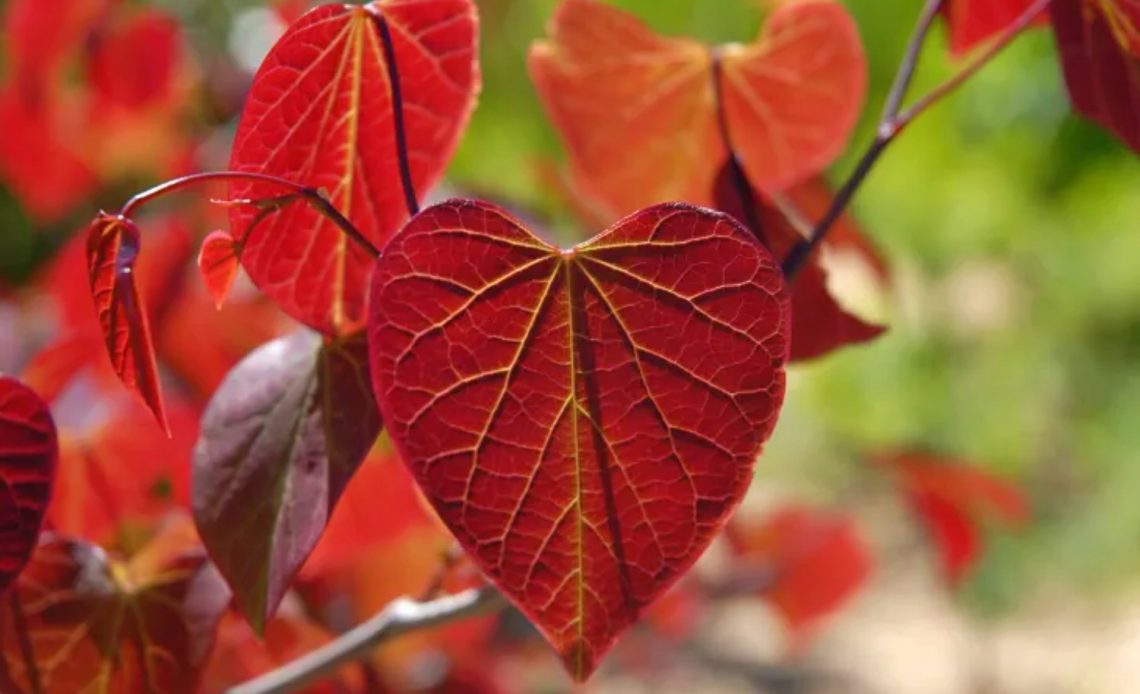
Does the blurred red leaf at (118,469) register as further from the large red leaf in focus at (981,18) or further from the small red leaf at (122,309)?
the large red leaf in focus at (981,18)

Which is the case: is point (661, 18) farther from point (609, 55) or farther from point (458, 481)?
point (458, 481)

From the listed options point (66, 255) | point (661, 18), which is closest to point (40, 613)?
point (66, 255)

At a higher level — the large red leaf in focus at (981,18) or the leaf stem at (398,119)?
the leaf stem at (398,119)

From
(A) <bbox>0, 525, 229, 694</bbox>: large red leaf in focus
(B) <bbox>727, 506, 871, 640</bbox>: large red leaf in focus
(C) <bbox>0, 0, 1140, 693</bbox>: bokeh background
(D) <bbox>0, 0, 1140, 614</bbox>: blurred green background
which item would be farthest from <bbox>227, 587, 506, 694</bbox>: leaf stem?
(C) <bbox>0, 0, 1140, 693</bbox>: bokeh background

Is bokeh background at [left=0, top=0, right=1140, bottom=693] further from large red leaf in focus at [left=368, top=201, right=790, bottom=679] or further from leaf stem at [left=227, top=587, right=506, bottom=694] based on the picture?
large red leaf in focus at [left=368, top=201, right=790, bottom=679]

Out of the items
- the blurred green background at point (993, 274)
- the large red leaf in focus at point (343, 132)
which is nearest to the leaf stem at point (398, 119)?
the large red leaf in focus at point (343, 132)

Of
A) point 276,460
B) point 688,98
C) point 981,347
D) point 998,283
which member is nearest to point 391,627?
point 276,460

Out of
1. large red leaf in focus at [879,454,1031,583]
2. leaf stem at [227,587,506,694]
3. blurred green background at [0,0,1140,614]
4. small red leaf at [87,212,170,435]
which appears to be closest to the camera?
small red leaf at [87,212,170,435]
